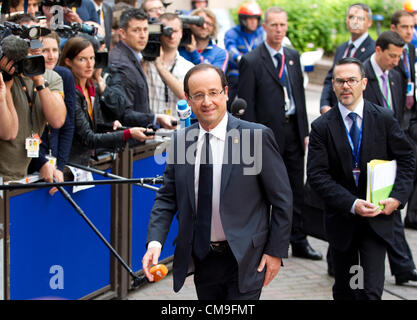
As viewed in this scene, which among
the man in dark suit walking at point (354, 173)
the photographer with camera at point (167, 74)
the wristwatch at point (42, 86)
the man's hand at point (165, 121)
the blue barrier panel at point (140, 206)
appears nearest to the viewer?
the man in dark suit walking at point (354, 173)

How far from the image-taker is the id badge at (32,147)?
6.07 metres

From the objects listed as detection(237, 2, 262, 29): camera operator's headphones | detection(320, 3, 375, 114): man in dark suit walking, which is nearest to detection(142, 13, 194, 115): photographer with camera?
detection(320, 3, 375, 114): man in dark suit walking

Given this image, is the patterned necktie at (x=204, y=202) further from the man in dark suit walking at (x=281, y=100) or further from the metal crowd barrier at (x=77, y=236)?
the man in dark suit walking at (x=281, y=100)

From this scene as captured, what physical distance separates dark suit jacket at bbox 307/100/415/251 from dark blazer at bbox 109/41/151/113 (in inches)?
85.6

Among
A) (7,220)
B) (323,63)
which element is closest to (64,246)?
(7,220)

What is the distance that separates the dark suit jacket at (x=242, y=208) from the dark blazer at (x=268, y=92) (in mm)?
3676

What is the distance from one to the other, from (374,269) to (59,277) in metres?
2.51

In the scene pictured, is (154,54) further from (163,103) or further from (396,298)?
(396,298)

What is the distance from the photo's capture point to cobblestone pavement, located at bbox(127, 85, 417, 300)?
7398 millimetres

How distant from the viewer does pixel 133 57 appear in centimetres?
785

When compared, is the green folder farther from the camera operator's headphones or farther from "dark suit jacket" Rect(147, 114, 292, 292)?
the camera operator's headphones

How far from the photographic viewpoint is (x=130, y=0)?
9.99 meters

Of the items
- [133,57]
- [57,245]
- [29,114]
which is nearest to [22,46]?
[29,114]

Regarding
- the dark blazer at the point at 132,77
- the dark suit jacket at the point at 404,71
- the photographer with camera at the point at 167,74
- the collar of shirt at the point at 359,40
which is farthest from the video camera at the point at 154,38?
the dark suit jacket at the point at 404,71
